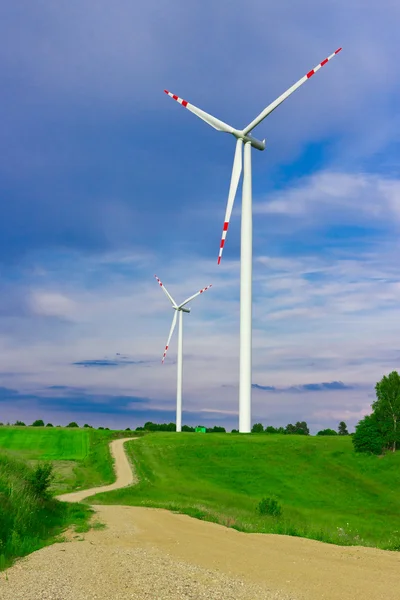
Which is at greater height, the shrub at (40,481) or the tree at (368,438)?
the tree at (368,438)

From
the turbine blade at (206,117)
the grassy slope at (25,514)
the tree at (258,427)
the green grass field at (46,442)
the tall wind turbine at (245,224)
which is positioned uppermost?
the turbine blade at (206,117)

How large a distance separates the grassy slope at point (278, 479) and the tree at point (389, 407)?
3740mm

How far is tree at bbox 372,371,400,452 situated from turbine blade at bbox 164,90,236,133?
41372 mm

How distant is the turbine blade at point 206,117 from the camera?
7369 cm

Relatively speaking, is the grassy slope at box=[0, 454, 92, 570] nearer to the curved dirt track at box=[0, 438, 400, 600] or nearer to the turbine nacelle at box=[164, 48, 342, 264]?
the curved dirt track at box=[0, 438, 400, 600]

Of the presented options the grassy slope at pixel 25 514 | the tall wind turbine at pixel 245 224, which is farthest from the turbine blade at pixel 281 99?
the grassy slope at pixel 25 514

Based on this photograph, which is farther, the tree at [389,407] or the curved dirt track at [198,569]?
the tree at [389,407]

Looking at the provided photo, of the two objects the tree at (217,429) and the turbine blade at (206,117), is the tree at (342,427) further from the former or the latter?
the turbine blade at (206,117)

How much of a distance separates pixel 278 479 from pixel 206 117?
45.9 m

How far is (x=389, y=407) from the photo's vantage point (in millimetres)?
77062

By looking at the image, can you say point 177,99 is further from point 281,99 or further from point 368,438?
point 368,438

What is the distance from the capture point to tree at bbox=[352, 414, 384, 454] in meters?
70.7

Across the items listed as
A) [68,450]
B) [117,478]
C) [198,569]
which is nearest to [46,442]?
[68,450]

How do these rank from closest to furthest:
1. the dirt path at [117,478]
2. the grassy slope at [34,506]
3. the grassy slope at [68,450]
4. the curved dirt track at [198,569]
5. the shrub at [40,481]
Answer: the curved dirt track at [198,569]
the grassy slope at [34,506]
the shrub at [40,481]
the dirt path at [117,478]
the grassy slope at [68,450]
